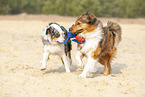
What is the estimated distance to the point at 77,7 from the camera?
48.1 m

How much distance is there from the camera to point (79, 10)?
154ft

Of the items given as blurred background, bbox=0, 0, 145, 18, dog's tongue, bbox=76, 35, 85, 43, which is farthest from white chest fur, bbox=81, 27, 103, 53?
blurred background, bbox=0, 0, 145, 18

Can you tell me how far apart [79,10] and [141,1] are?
14.5 metres

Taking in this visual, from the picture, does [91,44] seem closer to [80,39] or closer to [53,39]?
[80,39]

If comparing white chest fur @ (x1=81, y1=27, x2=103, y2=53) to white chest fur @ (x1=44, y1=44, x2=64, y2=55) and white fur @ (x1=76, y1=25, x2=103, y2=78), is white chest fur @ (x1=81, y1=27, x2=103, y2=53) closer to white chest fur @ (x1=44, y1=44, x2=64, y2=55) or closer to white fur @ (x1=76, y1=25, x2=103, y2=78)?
white fur @ (x1=76, y1=25, x2=103, y2=78)

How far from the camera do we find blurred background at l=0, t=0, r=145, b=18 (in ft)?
157

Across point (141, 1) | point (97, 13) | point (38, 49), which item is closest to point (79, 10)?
point (97, 13)

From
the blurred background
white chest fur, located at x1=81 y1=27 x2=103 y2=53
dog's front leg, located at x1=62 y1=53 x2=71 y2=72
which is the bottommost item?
dog's front leg, located at x1=62 y1=53 x2=71 y2=72

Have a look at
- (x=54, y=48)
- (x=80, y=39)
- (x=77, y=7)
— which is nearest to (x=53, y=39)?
(x=54, y=48)

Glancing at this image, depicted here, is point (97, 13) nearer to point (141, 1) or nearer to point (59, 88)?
point (141, 1)

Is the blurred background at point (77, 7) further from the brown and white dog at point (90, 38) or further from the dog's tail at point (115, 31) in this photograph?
the brown and white dog at point (90, 38)

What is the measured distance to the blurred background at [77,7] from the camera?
4776cm

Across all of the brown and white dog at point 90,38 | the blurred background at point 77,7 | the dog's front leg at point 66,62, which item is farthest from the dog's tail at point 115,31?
the blurred background at point 77,7

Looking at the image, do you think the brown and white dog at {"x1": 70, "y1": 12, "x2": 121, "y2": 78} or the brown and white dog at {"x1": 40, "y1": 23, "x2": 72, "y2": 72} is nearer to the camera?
the brown and white dog at {"x1": 70, "y1": 12, "x2": 121, "y2": 78}
